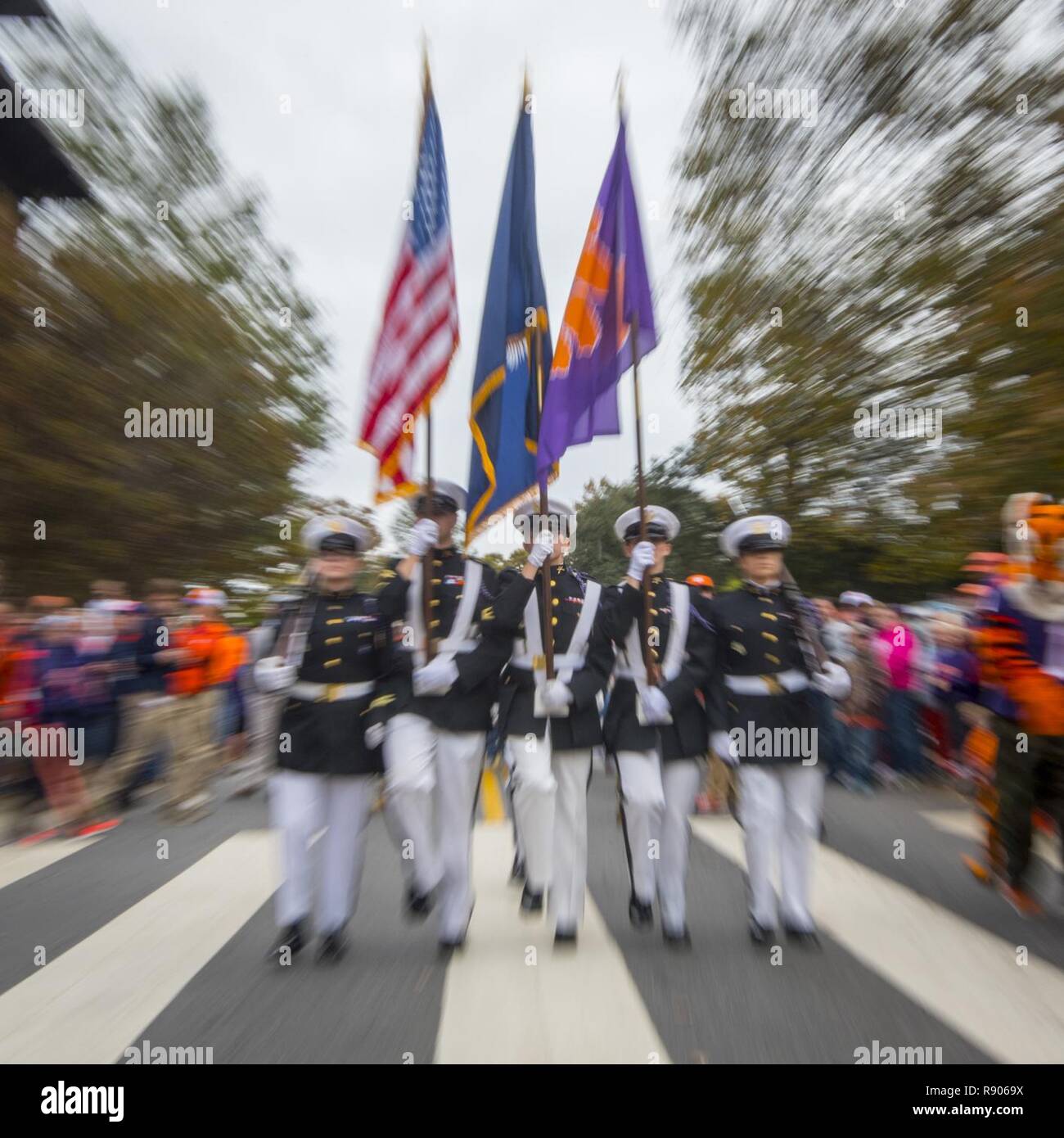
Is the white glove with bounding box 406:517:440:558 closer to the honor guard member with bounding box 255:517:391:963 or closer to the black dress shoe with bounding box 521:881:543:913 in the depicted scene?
the honor guard member with bounding box 255:517:391:963

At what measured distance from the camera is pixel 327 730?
17.1 ft

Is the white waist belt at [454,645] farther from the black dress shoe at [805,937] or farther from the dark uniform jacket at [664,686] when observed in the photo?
the black dress shoe at [805,937]

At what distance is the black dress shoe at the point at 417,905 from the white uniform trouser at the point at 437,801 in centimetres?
5

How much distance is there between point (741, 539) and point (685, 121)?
12.7 m

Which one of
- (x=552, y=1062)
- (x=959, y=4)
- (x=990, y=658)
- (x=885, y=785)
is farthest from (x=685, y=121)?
(x=552, y=1062)

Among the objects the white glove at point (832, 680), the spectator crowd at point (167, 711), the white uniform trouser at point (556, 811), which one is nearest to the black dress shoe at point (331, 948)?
the white uniform trouser at point (556, 811)

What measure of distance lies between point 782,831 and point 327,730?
2.23 metres

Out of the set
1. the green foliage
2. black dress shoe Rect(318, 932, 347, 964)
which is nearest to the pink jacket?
the green foliage

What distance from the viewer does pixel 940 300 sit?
1258 centimetres

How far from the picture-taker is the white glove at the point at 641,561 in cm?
534

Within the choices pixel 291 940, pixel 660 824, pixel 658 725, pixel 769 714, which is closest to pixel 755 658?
pixel 769 714

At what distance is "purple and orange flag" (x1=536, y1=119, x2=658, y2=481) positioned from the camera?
5773 mm
